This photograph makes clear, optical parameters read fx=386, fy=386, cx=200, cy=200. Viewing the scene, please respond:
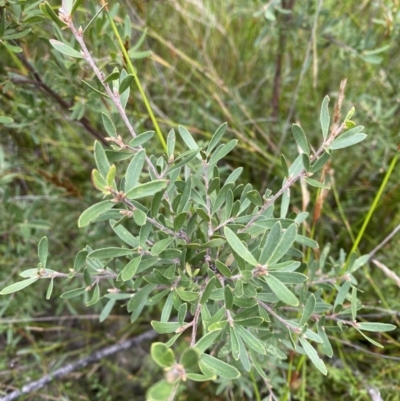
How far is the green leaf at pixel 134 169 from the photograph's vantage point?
1.75 feet

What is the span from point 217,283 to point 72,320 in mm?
1280

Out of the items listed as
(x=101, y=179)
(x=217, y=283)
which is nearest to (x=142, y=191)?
(x=101, y=179)

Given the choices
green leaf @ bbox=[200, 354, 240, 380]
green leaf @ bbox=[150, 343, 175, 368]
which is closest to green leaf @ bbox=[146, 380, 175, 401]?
green leaf @ bbox=[150, 343, 175, 368]

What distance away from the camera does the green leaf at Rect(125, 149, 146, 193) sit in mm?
534

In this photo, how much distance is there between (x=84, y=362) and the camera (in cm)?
149

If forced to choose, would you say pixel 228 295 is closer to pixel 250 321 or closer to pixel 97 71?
pixel 250 321

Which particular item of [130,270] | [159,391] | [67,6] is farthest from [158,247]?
[67,6]

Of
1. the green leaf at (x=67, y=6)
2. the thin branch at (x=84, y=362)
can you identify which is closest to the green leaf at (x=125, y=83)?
the green leaf at (x=67, y=6)

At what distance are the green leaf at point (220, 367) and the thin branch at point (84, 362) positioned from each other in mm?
947

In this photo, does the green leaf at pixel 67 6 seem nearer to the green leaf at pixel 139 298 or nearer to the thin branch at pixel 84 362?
the green leaf at pixel 139 298

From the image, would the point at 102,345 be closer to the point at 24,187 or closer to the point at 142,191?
the point at 24,187

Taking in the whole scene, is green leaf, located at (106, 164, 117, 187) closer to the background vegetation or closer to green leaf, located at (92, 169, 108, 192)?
green leaf, located at (92, 169, 108, 192)

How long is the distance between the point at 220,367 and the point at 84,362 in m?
1.14

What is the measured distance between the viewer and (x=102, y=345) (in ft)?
5.43
